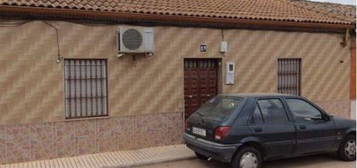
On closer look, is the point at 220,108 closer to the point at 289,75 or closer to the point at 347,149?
the point at 347,149

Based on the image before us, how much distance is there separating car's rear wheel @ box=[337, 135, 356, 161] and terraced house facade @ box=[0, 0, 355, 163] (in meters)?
2.92

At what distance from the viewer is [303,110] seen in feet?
26.0

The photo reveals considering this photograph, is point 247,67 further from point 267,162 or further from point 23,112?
point 23,112

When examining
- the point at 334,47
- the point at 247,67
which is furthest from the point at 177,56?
the point at 334,47

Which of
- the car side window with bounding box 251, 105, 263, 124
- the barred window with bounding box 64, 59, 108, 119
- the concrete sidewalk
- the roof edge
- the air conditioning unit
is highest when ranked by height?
the roof edge

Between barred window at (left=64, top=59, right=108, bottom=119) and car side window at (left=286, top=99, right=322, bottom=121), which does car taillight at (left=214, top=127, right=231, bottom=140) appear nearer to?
car side window at (left=286, top=99, right=322, bottom=121)

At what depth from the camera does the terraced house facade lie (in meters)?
7.96

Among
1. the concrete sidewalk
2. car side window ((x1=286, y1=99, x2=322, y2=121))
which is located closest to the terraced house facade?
the concrete sidewalk

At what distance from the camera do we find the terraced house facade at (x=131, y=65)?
7957 millimetres

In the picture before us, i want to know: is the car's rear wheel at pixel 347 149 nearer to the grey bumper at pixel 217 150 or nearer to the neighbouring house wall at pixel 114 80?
the grey bumper at pixel 217 150

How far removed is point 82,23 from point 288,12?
21.0 ft

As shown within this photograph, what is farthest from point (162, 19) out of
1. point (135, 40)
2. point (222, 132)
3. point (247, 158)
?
point (247, 158)

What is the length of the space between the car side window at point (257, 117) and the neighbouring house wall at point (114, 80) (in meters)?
2.74

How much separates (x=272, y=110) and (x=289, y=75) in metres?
4.17
